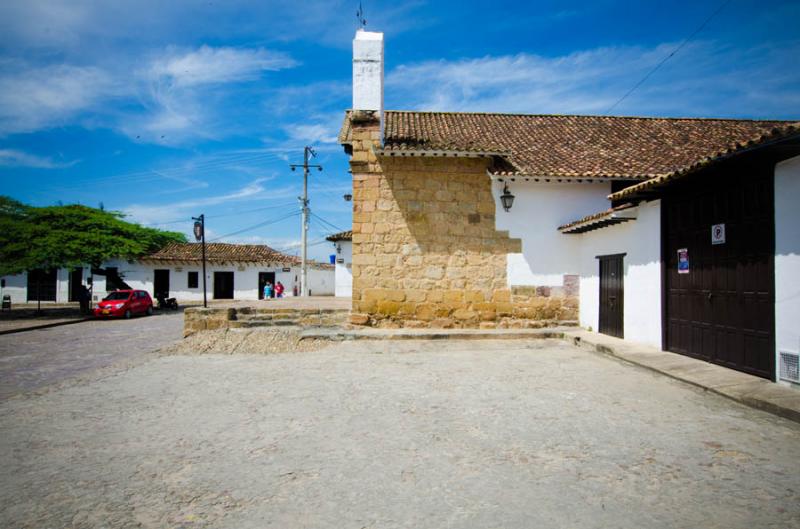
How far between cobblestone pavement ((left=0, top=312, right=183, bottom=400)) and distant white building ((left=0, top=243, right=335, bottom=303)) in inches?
619

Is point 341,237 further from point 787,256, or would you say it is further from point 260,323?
point 787,256

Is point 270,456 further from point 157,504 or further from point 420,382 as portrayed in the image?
point 420,382

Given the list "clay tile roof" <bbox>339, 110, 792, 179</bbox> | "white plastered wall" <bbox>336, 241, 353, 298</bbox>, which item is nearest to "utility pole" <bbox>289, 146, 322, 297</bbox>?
"white plastered wall" <bbox>336, 241, 353, 298</bbox>

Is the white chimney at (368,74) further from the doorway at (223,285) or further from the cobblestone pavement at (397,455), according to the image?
the doorway at (223,285)

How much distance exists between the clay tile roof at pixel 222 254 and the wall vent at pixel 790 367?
31102 millimetres

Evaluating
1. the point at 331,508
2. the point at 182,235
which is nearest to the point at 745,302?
the point at 331,508

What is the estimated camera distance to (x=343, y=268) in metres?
25.9

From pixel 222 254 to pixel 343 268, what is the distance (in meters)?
12.2

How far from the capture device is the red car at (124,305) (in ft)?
63.8

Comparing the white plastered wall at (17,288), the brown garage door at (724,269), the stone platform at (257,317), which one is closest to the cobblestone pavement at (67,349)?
the stone platform at (257,317)

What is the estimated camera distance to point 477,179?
10922mm

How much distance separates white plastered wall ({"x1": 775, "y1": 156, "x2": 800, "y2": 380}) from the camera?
5141 millimetres

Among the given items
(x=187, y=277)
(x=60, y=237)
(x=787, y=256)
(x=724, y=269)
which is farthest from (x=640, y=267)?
(x=187, y=277)

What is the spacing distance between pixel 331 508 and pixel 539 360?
5653 millimetres
